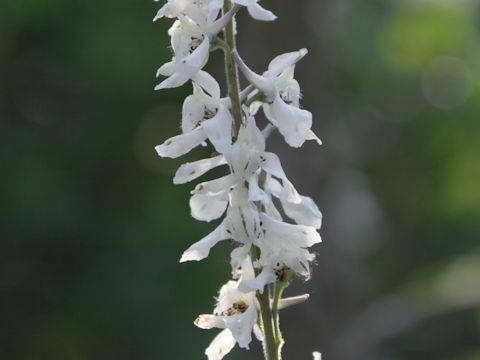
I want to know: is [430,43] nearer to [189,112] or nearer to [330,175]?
[330,175]

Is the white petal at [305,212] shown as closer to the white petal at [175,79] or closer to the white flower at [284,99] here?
the white flower at [284,99]

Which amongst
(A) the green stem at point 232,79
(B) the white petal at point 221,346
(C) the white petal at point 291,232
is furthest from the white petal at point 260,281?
(A) the green stem at point 232,79

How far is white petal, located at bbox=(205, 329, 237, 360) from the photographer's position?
2348mm

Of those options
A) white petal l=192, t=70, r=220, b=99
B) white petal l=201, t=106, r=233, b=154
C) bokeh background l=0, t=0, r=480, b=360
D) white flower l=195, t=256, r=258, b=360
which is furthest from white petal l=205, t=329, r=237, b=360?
bokeh background l=0, t=0, r=480, b=360

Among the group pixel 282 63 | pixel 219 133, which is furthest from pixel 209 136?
pixel 282 63

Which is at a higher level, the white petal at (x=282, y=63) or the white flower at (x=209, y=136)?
the white petal at (x=282, y=63)

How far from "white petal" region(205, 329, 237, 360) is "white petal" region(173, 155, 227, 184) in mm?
540

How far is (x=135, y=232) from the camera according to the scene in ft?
44.9

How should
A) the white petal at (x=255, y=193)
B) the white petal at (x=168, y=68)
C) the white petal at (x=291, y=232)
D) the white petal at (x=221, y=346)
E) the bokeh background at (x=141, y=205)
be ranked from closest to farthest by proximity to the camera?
the white petal at (x=255, y=193) < the white petal at (x=291, y=232) < the white petal at (x=168, y=68) < the white petal at (x=221, y=346) < the bokeh background at (x=141, y=205)

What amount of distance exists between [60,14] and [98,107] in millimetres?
1962

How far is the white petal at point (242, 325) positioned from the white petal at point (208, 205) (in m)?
0.31

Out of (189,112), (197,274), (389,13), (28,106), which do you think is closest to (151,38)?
(28,106)

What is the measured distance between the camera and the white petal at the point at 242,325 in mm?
2156

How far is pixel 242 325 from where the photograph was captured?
7.11ft
